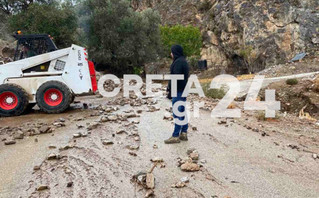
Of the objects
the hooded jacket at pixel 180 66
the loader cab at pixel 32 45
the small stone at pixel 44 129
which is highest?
the loader cab at pixel 32 45

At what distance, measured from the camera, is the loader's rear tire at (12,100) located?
8.07m

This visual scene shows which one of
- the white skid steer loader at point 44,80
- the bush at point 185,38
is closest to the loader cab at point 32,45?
the white skid steer loader at point 44,80

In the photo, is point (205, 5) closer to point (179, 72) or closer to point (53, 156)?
point (179, 72)

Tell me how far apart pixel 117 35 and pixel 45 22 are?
5913 mm

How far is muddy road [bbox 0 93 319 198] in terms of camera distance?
3.25m

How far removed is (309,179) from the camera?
3.49 meters

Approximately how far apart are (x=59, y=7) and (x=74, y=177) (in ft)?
54.3

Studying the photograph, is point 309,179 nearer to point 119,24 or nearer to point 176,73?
point 176,73

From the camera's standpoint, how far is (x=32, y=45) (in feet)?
28.3

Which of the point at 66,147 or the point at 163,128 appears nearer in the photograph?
the point at 66,147

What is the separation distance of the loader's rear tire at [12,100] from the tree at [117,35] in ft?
41.1

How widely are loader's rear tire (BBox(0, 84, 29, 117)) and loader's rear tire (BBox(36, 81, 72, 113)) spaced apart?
0.49m

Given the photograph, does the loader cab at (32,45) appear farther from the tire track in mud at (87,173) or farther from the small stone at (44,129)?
the tire track in mud at (87,173)

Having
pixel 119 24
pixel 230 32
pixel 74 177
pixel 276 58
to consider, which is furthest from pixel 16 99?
pixel 230 32
